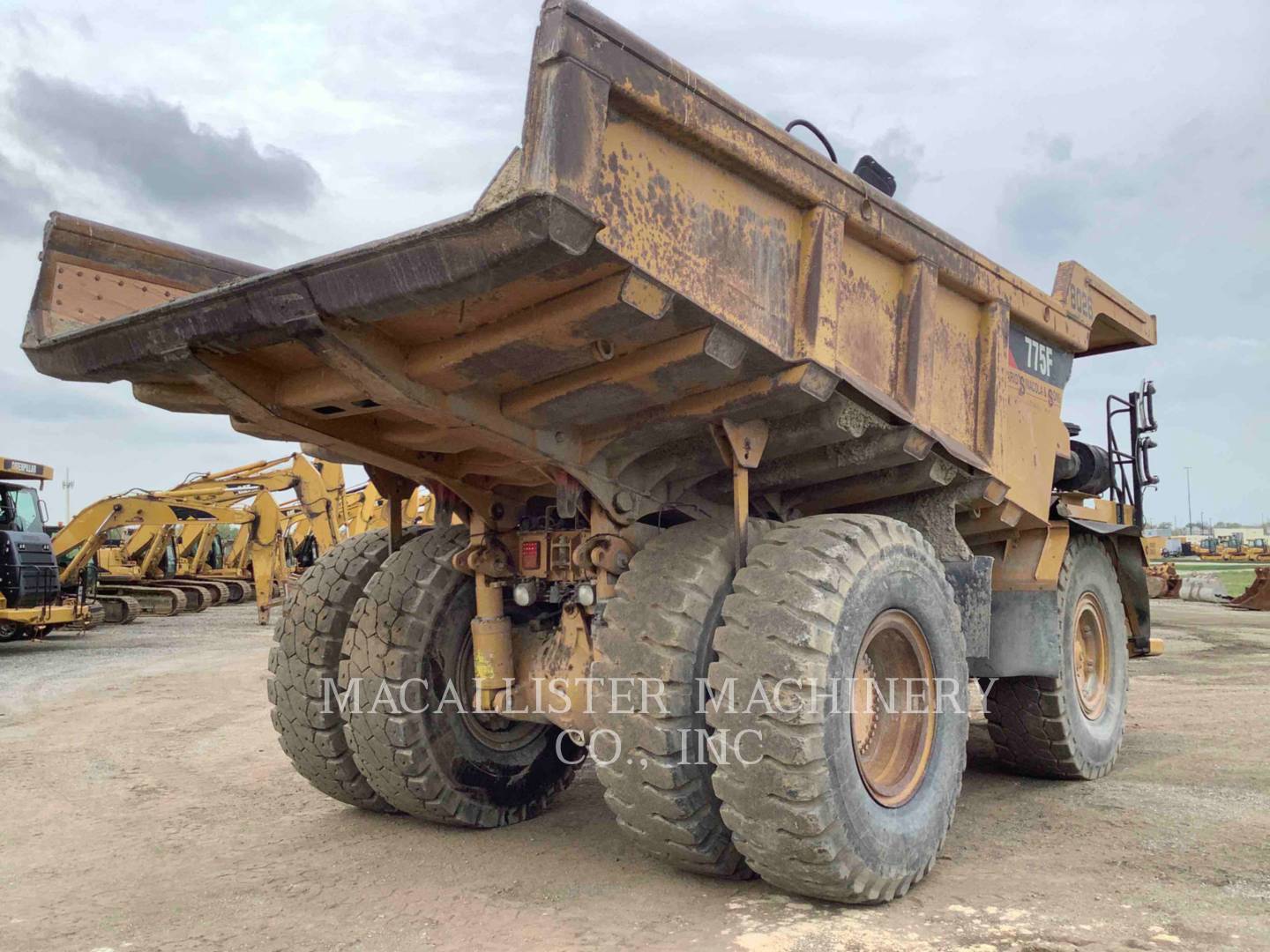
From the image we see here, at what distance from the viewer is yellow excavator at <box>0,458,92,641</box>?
1550cm

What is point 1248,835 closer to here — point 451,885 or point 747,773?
point 747,773

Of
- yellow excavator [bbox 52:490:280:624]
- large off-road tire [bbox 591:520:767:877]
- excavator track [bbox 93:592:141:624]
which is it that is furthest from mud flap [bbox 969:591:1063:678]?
excavator track [bbox 93:592:141:624]

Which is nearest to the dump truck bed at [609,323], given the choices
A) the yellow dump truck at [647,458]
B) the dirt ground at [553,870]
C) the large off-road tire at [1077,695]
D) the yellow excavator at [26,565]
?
the yellow dump truck at [647,458]

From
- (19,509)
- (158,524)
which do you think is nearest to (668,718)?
(19,509)

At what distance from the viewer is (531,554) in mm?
4602

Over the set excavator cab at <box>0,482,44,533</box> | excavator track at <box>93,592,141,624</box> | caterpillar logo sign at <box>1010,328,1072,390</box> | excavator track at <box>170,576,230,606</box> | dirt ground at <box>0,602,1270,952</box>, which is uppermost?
caterpillar logo sign at <box>1010,328,1072,390</box>

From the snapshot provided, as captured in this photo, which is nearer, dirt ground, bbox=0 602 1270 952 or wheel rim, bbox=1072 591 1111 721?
dirt ground, bbox=0 602 1270 952

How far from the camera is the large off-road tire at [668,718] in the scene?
144 inches

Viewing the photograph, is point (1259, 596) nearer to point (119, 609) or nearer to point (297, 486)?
point (297, 486)

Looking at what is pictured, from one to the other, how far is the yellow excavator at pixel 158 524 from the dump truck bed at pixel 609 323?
16.2 meters

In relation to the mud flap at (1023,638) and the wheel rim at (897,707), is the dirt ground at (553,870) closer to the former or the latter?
the wheel rim at (897,707)

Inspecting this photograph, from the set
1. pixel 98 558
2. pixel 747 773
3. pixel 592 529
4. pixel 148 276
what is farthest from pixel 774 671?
pixel 98 558

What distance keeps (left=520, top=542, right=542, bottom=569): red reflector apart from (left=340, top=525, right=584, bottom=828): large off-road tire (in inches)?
16.6

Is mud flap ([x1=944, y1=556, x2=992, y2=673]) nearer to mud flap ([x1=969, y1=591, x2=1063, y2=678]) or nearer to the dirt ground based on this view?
mud flap ([x1=969, y1=591, x2=1063, y2=678])
